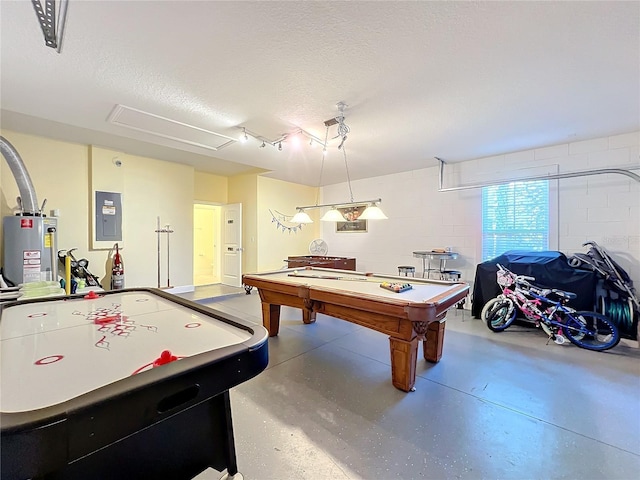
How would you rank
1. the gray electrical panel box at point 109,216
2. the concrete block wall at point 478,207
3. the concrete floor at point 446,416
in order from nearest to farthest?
the concrete floor at point 446,416 → the concrete block wall at point 478,207 → the gray electrical panel box at point 109,216

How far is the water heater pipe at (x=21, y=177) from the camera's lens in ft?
11.1

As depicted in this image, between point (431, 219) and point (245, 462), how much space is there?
4.91m

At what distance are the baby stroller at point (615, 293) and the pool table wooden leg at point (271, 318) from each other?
3.80 meters

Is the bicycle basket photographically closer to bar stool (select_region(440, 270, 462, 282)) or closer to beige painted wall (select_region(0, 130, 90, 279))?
bar stool (select_region(440, 270, 462, 282))

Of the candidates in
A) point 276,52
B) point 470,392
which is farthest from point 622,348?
point 276,52

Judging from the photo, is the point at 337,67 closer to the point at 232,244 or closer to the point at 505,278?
the point at 505,278

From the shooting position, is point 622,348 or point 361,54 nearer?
point 361,54

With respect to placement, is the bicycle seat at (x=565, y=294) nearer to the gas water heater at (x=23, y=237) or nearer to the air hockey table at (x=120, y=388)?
the air hockey table at (x=120, y=388)

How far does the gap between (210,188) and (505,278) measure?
20.8 feet

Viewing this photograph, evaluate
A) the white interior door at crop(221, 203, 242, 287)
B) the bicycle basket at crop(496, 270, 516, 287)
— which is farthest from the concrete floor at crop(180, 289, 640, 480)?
the white interior door at crop(221, 203, 242, 287)

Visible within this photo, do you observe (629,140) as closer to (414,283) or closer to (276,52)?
(414,283)

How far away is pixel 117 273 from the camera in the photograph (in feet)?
15.9

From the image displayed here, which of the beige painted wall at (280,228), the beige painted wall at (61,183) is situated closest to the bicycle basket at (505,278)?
the beige painted wall at (280,228)

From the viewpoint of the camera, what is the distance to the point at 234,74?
2.38 metres
